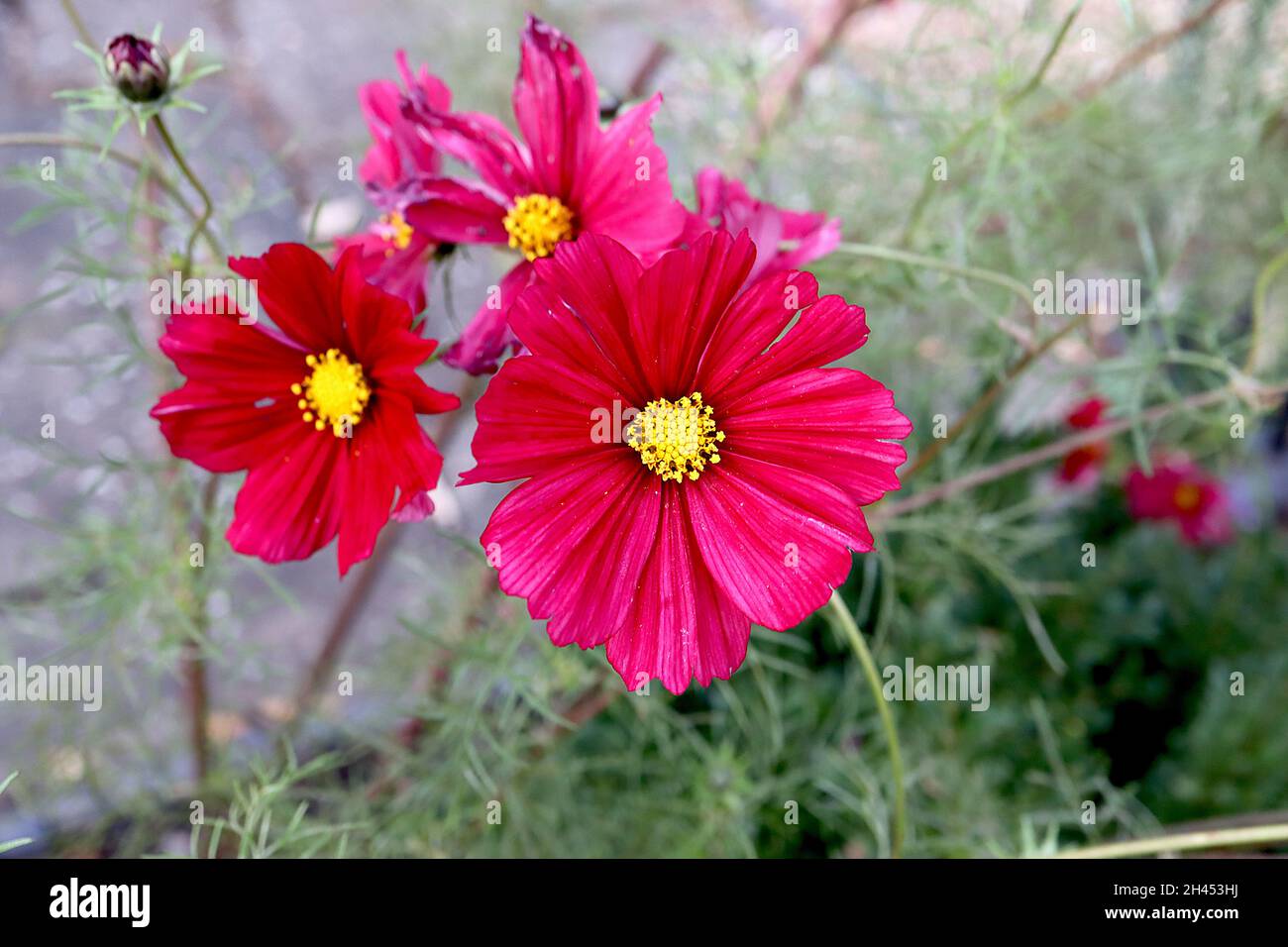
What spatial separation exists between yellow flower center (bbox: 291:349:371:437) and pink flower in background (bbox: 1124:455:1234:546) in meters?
0.94

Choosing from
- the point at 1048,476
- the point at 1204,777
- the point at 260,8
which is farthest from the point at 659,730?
the point at 260,8

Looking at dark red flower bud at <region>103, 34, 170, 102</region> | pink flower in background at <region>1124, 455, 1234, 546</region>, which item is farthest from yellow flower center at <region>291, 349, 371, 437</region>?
pink flower in background at <region>1124, 455, 1234, 546</region>

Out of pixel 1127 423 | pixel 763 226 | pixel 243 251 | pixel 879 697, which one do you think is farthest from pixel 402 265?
pixel 243 251

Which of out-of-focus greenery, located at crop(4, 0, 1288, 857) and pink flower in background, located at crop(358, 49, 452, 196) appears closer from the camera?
pink flower in background, located at crop(358, 49, 452, 196)

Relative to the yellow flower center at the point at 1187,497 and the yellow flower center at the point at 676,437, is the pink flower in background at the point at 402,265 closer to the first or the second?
the yellow flower center at the point at 676,437

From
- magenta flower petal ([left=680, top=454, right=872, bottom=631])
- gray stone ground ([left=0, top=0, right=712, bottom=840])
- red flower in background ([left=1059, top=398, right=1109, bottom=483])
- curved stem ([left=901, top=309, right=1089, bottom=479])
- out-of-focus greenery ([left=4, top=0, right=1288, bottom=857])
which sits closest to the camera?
magenta flower petal ([left=680, top=454, right=872, bottom=631])

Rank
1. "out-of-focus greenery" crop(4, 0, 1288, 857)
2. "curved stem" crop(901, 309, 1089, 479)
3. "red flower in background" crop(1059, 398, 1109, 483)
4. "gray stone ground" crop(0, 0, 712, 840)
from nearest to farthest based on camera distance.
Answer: "curved stem" crop(901, 309, 1089, 479) < "out-of-focus greenery" crop(4, 0, 1288, 857) < "gray stone ground" crop(0, 0, 712, 840) < "red flower in background" crop(1059, 398, 1109, 483)

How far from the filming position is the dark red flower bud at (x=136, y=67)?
0.34 meters

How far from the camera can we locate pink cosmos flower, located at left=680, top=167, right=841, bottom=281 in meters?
0.34

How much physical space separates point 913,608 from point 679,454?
0.68 m

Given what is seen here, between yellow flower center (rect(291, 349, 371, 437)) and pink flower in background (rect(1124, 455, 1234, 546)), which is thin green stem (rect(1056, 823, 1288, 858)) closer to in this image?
yellow flower center (rect(291, 349, 371, 437))

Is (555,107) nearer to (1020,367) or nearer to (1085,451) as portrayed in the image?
(1020,367)

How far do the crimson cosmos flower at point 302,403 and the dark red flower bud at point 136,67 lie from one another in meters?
0.07

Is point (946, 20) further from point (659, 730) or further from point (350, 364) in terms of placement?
point (350, 364)
